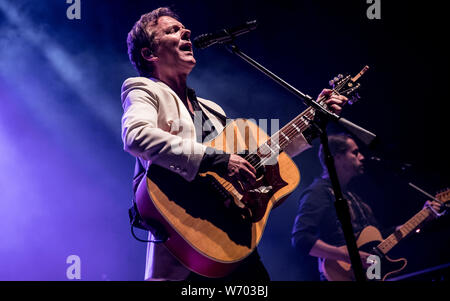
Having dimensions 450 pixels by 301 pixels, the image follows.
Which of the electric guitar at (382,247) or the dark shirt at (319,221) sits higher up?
the dark shirt at (319,221)

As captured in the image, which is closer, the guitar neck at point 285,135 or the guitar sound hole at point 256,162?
the guitar sound hole at point 256,162

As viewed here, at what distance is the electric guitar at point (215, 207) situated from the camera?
182cm

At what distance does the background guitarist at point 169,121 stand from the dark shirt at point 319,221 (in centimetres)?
214

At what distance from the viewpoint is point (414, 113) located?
5277 millimetres

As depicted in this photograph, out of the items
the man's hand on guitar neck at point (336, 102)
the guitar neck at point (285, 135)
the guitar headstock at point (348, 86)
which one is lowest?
the guitar neck at point (285, 135)

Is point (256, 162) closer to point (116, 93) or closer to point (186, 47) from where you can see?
point (186, 47)

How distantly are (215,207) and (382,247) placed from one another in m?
3.19

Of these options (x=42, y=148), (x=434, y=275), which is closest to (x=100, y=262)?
(x=42, y=148)

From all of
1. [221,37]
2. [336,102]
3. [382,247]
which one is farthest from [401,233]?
[221,37]

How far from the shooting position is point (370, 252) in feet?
14.1

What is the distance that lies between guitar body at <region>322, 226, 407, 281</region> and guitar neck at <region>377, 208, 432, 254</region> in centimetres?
7

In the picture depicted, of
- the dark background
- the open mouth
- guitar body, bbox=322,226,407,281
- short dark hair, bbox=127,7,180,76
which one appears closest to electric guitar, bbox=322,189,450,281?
guitar body, bbox=322,226,407,281

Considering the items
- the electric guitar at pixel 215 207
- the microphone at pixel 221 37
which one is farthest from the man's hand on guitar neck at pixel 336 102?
the microphone at pixel 221 37

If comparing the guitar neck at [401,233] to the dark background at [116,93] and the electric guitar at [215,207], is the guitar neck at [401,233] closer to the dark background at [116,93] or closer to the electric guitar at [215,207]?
the dark background at [116,93]
